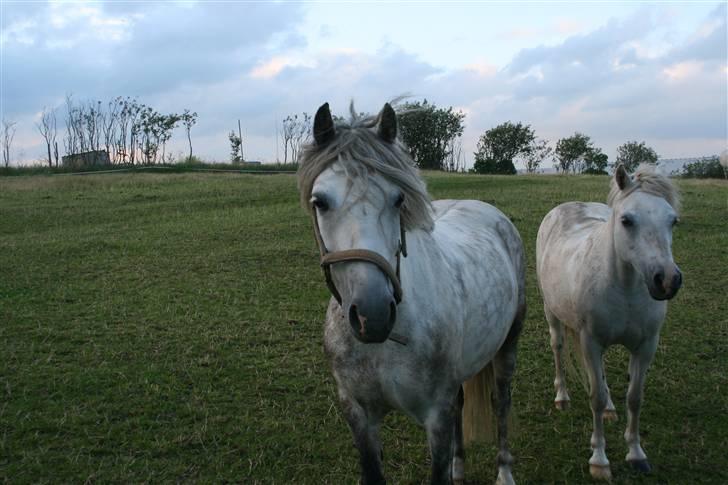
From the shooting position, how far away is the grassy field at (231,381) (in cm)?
355

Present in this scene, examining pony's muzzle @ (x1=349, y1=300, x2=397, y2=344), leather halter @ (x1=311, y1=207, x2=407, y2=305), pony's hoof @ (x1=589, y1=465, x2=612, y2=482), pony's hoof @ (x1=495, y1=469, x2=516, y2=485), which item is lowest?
pony's hoof @ (x1=589, y1=465, x2=612, y2=482)

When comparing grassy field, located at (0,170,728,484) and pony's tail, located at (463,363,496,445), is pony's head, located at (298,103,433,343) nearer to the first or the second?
pony's tail, located at (463,363,496,445)

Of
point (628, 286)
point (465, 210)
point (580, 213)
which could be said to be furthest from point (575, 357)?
point (465, 210)

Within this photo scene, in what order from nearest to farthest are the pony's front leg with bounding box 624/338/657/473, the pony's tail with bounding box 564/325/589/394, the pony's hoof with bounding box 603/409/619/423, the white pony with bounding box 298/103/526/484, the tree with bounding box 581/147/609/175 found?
the white pony with bounding box 298/103/526/484 → the pony's front leg with bounding box 624/338/657/473 → the pony's hoof with bounding box 603/409/619/423 → the pony's tail with bounding box 564/325/589/394 → the tree with bounding box 581/147/609/175

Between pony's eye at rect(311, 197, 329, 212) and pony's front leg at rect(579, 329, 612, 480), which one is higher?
pony's eye at rect(311, 197, 329, 212)

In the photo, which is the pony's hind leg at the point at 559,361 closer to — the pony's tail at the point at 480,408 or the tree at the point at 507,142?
the pony's tail at the point at 480,408

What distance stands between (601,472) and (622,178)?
1875 millimetres

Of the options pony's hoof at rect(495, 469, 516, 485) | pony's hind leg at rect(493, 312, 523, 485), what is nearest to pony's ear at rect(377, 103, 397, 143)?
pony's hind leg at rect(493, 312, 523, 485)

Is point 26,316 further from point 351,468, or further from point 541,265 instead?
point 541,265

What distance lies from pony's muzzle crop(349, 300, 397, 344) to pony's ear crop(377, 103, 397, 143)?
0.74m

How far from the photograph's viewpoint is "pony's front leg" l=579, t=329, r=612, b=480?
355 centimetres

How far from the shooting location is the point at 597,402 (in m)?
3.72

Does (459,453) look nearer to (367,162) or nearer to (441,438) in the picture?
(441,438)

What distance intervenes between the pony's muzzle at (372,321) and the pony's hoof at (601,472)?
2.52 metres
